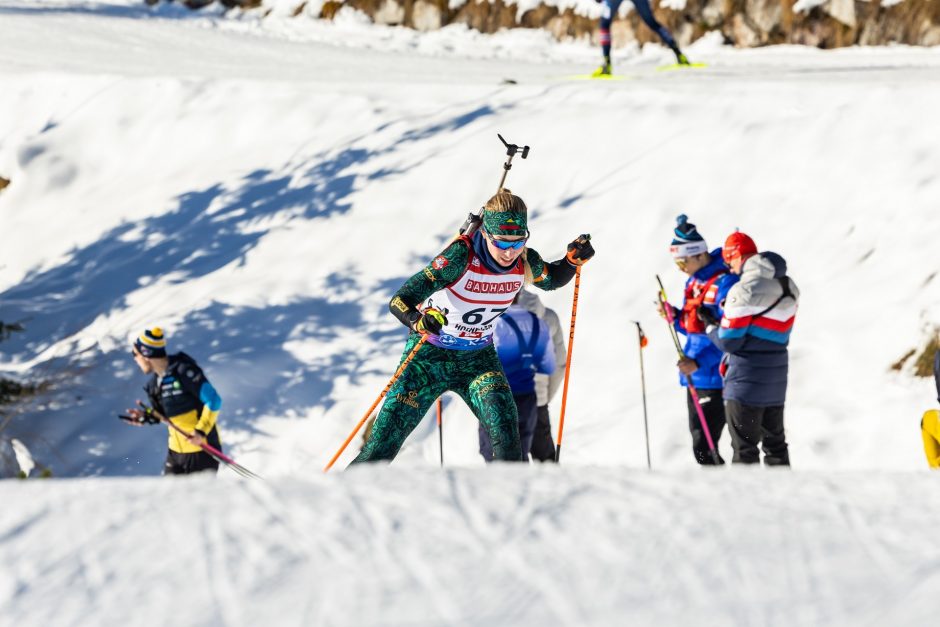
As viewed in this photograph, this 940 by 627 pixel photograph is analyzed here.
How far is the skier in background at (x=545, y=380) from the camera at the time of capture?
611 cm

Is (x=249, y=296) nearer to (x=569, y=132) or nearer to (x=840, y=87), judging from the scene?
(x=569, y=132)

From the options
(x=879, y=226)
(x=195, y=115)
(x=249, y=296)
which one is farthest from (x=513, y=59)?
(x=879, y=226)

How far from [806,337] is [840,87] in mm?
3973

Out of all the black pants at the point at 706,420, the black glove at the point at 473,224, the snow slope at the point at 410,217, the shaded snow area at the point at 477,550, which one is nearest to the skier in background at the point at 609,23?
the snow slope at the point at 410,217

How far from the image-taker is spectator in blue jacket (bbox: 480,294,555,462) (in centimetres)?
607

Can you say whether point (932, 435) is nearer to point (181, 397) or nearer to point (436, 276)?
point (436, 276)

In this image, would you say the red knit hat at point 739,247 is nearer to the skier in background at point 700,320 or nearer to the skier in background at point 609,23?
the skier in background at point 700,320

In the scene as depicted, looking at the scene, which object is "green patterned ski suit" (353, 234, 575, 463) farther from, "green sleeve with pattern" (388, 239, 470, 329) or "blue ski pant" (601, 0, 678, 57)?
"blue ski pant" (601, 0, 678, 57)

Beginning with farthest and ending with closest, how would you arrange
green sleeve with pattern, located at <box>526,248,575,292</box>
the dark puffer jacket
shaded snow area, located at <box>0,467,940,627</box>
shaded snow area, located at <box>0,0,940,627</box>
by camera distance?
the dark puffer jacket, green sleeve with pattern, located at <box>526,248,575,292</box>, shaded snow area, located at <box>0,0,940,627</box>, shaded snow area, located at <box>0,467,940,627</box>

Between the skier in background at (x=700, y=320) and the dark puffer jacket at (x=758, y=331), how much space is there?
0.94 ft

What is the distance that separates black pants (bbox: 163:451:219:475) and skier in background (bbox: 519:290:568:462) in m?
2.17

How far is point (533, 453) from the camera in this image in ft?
22.1

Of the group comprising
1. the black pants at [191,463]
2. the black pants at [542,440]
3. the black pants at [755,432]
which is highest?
the black pants at [755,432]

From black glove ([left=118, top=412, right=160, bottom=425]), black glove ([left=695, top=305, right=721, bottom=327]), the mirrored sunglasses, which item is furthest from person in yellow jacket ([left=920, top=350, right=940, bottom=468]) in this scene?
black glove ([left=118, top=412, right=160, bottom=425])
